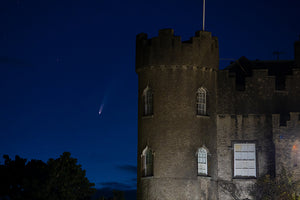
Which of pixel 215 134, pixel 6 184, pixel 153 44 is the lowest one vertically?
pixel 6 184

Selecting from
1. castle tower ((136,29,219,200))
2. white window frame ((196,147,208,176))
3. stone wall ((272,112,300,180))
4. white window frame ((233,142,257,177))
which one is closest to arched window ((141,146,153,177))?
castle tower ((136,29,219,200))

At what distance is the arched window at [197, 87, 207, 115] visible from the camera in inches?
1490

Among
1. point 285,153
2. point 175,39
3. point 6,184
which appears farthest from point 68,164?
point 285,153

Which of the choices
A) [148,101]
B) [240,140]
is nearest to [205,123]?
[240,140]

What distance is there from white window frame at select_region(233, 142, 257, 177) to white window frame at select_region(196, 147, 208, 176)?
205 cm

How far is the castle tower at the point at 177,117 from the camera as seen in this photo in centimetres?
3638

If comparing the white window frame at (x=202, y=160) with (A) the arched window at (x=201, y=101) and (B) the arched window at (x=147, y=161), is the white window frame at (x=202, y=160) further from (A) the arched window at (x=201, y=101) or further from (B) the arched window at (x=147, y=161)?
(B) the arched window at (x=147, y=161)

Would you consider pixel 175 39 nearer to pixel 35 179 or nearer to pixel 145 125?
pixel 145 125

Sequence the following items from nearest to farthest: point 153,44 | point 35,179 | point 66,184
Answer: point 35,179 < point 66,184 < point 153,44

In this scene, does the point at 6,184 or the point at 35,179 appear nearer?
the point at 35,179

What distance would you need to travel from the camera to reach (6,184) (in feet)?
118

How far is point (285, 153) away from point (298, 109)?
11.3 ft

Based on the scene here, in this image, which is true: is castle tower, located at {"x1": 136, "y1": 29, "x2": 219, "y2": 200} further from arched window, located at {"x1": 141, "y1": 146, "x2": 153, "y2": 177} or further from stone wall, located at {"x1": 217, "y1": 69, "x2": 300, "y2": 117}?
stone wall, located at {"x1": 217, "y1": 69, "x2": 300, "y2": 117}

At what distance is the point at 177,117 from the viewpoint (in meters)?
37.0
